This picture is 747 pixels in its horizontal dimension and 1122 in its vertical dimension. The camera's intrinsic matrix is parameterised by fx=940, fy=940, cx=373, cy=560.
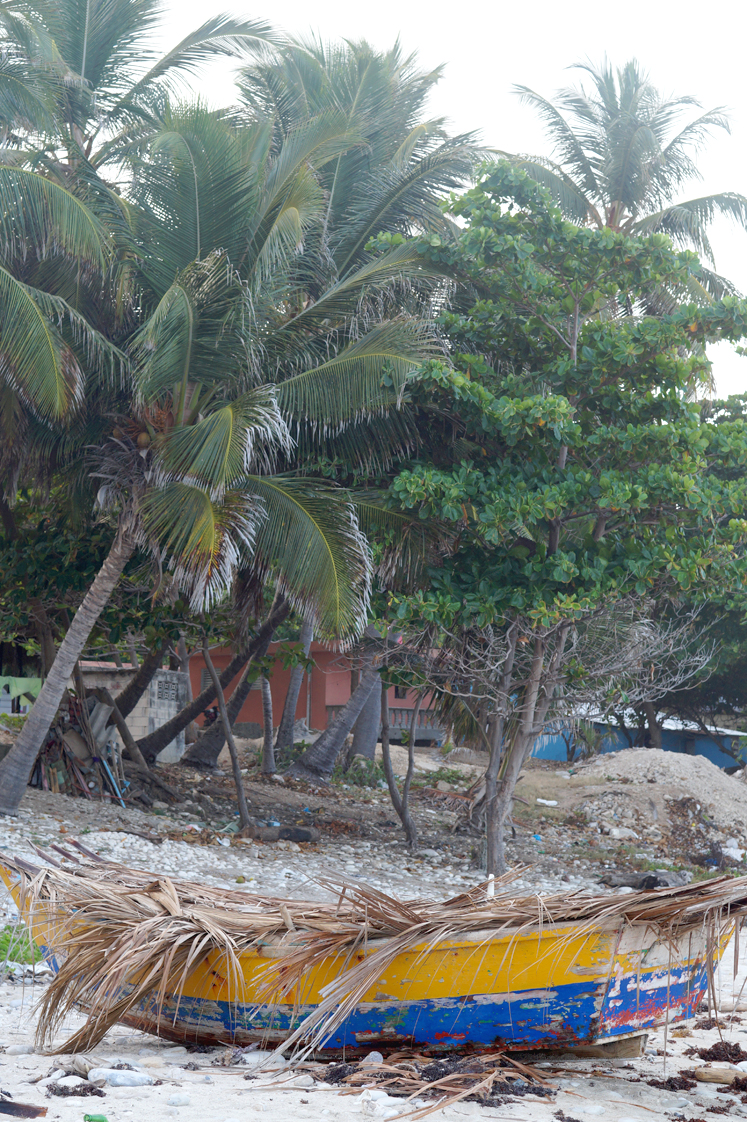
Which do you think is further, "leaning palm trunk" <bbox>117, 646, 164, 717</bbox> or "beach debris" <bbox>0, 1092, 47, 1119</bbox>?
"leaning palm trunk" <bbox>117, 646, 164, 717</bbox>

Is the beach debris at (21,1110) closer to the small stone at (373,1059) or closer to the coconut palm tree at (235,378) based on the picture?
the small stone at (373,1059)

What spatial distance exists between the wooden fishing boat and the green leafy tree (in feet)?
16.4

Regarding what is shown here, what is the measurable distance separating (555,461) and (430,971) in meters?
6.81

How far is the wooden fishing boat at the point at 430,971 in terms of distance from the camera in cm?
398

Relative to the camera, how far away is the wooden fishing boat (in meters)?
3.98

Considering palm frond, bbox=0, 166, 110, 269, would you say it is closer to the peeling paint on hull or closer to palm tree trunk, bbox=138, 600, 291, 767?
palm tree trunk, bbox=138, 600, 291, 767

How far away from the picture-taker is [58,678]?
10.3m

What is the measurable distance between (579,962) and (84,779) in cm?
994

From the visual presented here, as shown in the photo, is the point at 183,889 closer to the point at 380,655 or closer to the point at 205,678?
the point at 380,655

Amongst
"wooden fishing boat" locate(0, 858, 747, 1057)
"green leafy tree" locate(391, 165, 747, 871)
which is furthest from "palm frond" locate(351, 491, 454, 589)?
"wooden fishing boat" locate(0, 858, 747, 1057)

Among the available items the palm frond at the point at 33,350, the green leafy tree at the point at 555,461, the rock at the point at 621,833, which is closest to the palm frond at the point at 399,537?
the green leafy tree at the point at 555,461

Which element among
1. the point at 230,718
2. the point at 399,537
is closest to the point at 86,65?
the point at 399,537

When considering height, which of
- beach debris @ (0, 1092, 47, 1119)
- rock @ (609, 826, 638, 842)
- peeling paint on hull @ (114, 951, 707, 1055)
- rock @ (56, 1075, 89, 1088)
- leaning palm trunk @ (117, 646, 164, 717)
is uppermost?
leaning palm trunk @ (117, 646, 164, 717)

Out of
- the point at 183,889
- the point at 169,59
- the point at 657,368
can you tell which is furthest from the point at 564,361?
the point at 169,59
